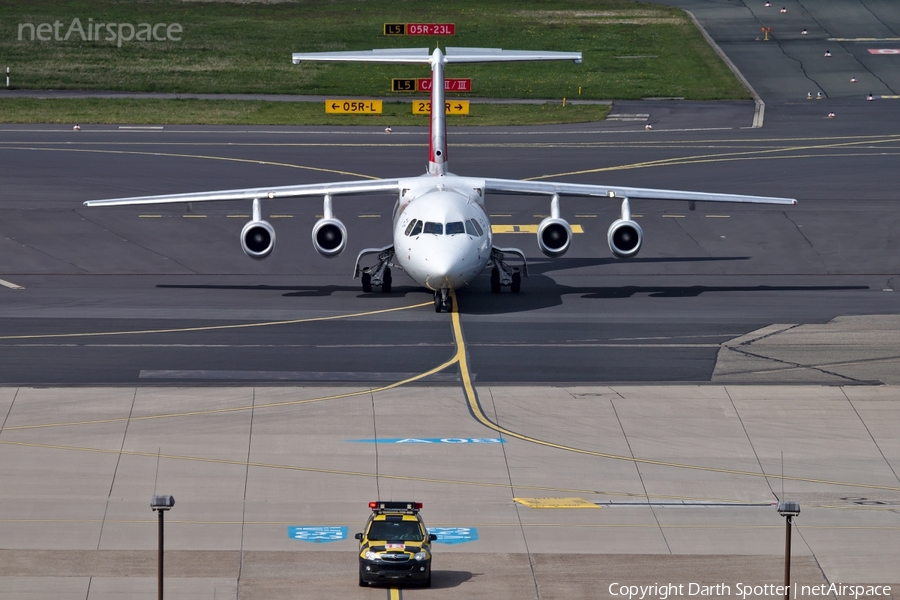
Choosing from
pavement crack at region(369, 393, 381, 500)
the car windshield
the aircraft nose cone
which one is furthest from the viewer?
the aircraft nose cone

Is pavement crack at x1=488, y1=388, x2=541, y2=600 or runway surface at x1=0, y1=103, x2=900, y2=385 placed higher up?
runway surface at x1=0, y1=103, x2=900, y2=385

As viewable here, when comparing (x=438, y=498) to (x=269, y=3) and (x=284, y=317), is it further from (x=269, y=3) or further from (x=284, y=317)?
(x=269, y=3)

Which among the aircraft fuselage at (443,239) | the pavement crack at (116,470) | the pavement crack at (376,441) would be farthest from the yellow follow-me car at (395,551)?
the aircraft fuselage at (443,239)

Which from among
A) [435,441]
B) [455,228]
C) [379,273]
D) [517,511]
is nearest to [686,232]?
[379,273]

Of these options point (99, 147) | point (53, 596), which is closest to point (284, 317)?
point (53, 596)

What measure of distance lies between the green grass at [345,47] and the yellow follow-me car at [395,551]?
162 feet

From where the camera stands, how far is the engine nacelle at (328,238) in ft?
135

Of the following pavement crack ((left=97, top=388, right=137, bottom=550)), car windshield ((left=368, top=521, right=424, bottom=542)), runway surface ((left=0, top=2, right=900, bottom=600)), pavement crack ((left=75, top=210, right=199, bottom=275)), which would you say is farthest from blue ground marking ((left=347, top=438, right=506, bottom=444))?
pavement crack ((left=75, top=210, right=199, bottom=275))

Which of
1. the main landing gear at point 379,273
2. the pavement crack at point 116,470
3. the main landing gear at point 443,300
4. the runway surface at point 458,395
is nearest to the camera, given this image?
the runway surface at point 458,395

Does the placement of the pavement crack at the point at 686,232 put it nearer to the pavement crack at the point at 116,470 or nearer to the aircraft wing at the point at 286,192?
the aircraft wing at the point at 286,192

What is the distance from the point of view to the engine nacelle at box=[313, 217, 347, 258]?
41.1 m

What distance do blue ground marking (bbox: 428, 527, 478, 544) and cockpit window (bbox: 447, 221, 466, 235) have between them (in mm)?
14719

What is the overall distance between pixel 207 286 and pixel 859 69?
170 feet

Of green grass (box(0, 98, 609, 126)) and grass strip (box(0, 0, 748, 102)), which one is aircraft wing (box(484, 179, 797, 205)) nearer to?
green grass (box(0, 98, 609, 126))
